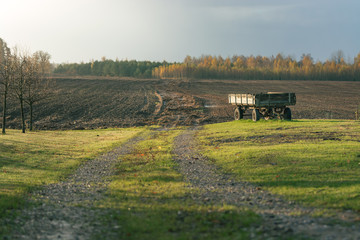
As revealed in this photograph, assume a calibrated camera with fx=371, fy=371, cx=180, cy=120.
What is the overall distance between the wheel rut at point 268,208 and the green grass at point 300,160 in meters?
0.67

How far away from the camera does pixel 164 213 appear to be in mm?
10461

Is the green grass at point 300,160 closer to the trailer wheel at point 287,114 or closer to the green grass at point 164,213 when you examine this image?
the green grass at point 164,213

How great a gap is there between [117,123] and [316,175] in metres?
35.5

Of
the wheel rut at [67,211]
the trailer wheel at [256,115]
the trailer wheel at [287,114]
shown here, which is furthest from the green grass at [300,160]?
the trailer wheel at [256,115]

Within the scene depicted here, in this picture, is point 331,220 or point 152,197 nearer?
point 331,220

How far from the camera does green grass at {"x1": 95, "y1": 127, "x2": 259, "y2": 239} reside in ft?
29.3

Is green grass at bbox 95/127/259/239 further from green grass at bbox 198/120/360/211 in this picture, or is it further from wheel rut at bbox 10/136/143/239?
green grass at bbox 198/120/360/211

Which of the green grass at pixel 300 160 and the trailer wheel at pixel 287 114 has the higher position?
the trailer wheel at pixel 287 114

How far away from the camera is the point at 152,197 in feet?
40.4

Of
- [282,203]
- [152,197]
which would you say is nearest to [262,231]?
[282,203]

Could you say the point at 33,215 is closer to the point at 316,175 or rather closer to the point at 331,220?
the point at 331,220

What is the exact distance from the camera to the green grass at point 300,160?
12094 millimetres

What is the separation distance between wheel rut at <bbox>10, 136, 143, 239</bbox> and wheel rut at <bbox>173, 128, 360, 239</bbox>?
3.48 meters

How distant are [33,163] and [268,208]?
1472 centimetres
